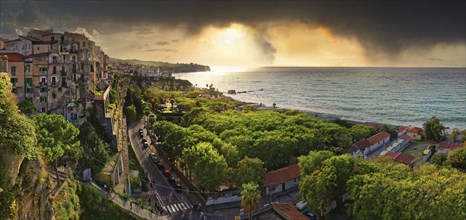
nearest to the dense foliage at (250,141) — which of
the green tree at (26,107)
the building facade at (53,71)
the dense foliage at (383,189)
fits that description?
the dense foliage at (383,189)

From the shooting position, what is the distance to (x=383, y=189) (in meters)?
38.2

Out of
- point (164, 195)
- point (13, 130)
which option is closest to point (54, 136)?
point (13, 130)

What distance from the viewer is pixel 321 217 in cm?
4388

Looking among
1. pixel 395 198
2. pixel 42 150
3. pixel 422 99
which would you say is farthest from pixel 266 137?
pixel 422 99

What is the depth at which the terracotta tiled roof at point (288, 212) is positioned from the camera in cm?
4158

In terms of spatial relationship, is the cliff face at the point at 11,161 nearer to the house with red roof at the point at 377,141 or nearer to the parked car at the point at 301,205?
the parked car at the point at 301,205

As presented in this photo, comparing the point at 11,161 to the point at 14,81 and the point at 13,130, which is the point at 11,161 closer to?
the point at 13,130

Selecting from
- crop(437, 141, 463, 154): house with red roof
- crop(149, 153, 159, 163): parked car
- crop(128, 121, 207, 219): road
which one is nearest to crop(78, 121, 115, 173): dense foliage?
crop(128, 121, 207, 219): road

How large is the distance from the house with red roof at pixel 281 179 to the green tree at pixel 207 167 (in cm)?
741

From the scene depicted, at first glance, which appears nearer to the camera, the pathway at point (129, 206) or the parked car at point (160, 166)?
the pathway at point (129, 206)

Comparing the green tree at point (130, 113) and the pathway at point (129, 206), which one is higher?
the green tree at point (130, 113)

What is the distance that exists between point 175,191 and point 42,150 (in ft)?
74.4

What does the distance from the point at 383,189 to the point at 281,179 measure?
56.2 feet

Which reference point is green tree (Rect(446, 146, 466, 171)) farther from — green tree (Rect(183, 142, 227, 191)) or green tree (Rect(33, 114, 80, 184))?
green tree (Rect(33, 114, 80, 184))
